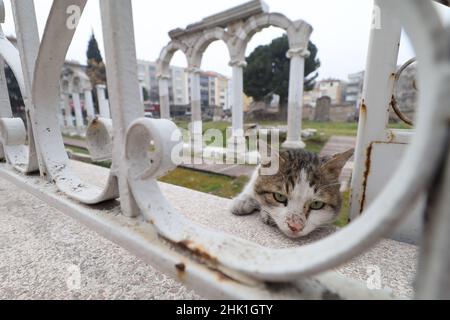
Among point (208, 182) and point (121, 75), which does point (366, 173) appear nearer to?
point (121, 75)

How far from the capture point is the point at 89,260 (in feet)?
2.22

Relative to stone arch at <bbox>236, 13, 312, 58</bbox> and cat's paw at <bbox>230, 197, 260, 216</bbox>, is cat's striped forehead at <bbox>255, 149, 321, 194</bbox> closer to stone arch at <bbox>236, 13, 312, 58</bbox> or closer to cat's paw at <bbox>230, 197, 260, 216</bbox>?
cat's paw at <bbox>230, 197, 260, 216</bbox>

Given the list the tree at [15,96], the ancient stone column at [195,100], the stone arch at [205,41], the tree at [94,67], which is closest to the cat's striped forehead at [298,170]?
the stone arch at [205,41]

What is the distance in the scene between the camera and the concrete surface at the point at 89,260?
22.5 inches

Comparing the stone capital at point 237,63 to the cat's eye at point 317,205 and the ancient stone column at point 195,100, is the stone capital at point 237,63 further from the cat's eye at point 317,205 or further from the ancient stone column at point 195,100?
the cat's eye at point 317,205

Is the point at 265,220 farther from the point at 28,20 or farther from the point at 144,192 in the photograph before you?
the point at 28,20

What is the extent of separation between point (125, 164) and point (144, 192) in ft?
0.29

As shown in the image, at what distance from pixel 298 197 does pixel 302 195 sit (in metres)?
0.02

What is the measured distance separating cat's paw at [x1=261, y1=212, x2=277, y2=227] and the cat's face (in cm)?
1

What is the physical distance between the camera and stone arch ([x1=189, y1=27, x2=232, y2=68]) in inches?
226

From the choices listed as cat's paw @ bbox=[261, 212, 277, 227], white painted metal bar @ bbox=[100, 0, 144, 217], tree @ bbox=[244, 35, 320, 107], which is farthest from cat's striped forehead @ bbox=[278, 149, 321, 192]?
tree @ bbox=[244, 35, 320, 107]

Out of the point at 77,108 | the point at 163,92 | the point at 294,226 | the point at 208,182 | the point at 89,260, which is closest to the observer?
the point at 89,260

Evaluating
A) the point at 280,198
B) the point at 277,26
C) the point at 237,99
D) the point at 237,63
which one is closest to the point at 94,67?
the point at 237,63

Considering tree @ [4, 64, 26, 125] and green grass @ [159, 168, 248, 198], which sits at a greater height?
tree @ [4, 64, 26, 125]
